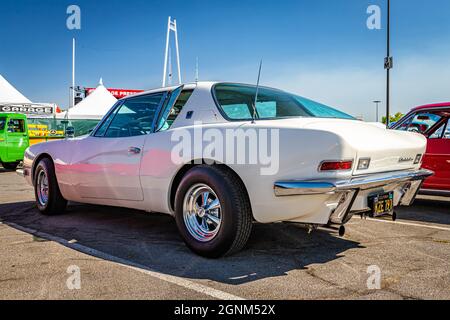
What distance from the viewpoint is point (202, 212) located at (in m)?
3.28

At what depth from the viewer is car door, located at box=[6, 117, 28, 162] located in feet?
40.5

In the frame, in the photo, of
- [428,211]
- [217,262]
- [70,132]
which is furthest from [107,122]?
[428,211]

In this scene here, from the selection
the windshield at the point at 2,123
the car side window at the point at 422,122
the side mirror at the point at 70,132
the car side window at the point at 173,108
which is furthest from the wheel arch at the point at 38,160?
the windshield at the point at 2,123

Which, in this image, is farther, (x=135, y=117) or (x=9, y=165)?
(x=9, y=165)

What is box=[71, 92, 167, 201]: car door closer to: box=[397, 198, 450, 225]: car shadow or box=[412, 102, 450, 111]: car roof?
box=[397, 198, 450, 225]: car shadow

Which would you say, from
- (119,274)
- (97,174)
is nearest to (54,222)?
(97,174)

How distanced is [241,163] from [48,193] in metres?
3.03

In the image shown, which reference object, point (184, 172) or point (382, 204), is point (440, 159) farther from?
point (184, 172)

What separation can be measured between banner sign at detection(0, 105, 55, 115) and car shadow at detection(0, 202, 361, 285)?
1337 cm

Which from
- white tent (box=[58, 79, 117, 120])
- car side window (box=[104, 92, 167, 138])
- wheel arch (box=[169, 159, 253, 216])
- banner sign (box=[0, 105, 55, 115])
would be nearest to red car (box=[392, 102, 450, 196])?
wheel arch (box=[169, 159, 253, 216])

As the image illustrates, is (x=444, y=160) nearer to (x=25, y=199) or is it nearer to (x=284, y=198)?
(x=284, y=198)

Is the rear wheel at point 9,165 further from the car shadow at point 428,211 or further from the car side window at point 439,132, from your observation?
the car side window at point 439,132

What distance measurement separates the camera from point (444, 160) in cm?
586

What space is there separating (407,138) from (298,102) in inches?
39.0
